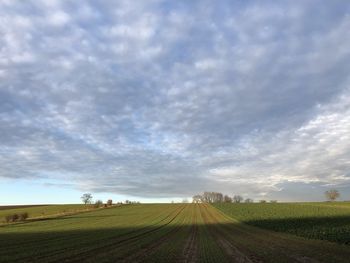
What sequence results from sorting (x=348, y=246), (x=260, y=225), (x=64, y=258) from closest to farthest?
(x=64, y=258)
(x=348, y=246)
(x=260, y=225)

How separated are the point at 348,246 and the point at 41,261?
687 inches

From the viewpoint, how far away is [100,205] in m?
126

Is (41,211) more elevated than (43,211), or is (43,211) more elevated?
(41,211)

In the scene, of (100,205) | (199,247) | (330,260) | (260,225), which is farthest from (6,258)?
(100,205)

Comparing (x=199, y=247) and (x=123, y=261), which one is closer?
(x=123, y=261)

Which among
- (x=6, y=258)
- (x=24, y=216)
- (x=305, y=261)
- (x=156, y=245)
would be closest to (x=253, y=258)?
(x=305, y=261)

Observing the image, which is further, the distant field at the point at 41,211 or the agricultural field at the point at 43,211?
the distant field at the point at 41,211

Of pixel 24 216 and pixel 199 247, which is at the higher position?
pixel 24 216

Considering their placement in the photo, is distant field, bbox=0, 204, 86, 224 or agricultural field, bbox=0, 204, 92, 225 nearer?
agricultural field, bbox=0, 204, 92, 225

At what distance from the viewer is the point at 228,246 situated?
25.2 metres

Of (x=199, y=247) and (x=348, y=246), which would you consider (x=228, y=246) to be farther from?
(x=348, y=246)

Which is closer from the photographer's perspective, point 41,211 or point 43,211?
point 43,211

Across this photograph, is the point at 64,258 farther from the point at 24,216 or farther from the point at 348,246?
the point at 24,216

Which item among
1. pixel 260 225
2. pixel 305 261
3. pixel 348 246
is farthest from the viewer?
pixel 260 225
